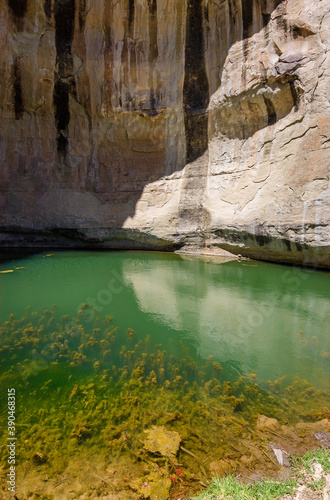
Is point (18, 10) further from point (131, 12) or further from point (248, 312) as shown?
point (248, 312)

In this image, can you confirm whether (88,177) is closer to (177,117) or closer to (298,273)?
(177,117)

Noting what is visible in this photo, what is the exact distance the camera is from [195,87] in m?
10.1

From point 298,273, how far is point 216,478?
5.74 meters

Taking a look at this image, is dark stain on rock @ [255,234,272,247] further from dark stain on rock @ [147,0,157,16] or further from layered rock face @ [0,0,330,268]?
dark stain on rock @ [147,0,157,16]

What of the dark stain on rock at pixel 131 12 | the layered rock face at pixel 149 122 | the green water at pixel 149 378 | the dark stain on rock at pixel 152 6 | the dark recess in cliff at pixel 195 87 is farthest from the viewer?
the dark stain on rock at pixel 131 12

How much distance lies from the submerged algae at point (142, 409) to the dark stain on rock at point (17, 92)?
11.0m

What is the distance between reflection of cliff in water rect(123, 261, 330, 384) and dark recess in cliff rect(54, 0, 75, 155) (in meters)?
7.48

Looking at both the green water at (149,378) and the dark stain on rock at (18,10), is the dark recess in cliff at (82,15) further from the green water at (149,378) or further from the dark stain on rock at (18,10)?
the green water at (149,378)

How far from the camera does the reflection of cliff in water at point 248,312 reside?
2.95m

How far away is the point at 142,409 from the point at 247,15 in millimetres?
10432

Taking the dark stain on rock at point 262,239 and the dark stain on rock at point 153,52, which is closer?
the dark stain on rock at point 262,239

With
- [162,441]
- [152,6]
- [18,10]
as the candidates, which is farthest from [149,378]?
[18,10]

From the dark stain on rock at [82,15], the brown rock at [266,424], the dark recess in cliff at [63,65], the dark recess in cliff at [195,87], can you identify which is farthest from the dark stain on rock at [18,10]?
the brown rock at [266,424]

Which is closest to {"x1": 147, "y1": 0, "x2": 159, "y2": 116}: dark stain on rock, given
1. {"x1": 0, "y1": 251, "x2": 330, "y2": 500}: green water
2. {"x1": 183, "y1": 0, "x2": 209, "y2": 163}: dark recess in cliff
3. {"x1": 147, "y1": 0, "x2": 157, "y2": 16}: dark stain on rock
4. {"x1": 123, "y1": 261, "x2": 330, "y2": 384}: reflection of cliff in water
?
{"x1": 147, "y1": 0, "x2": 157, "y2": 16}: dark stain on rock
